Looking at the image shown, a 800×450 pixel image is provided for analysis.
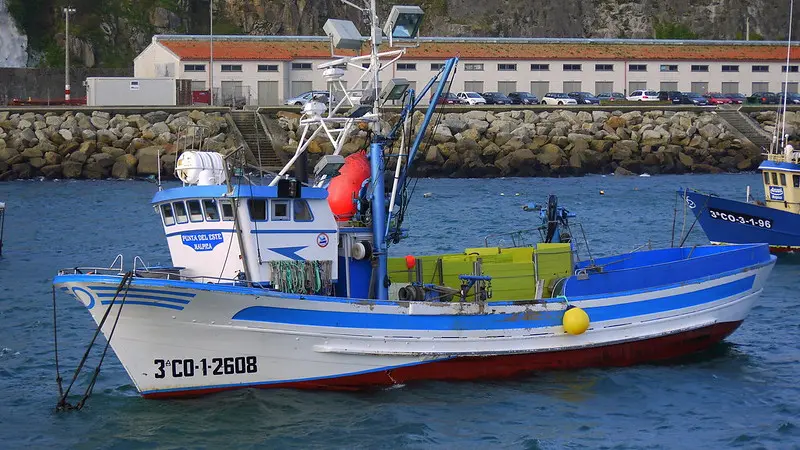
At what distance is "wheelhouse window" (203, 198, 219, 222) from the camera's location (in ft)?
54.7

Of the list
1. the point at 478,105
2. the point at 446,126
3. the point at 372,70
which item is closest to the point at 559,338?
the point at 372,70

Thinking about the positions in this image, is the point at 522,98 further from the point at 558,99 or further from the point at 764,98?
the point at 764,98

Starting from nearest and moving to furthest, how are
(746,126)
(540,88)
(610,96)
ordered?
(746,126) < (610,96) < (540,88)

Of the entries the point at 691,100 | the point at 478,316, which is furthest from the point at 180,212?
the point at 691,100

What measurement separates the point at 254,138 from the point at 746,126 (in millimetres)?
25015

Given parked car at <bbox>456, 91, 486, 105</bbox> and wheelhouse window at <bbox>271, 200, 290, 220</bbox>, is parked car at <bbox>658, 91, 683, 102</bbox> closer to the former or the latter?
parked car at <bbox>456, 91, 486, 105</bbox>

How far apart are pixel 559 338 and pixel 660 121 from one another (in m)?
42.2

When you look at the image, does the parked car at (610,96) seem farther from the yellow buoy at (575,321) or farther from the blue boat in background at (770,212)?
the yellow buoy at (575,321)

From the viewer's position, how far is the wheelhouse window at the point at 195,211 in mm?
16797

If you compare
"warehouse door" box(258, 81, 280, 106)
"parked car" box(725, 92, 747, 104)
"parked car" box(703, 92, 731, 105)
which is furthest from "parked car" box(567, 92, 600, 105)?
"warehouse door" box(258, 81, 280, 106)

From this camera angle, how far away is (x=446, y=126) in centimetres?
5425

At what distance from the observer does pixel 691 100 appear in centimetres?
6506

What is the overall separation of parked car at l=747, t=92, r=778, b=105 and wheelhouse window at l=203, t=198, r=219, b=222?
5477 centimetres

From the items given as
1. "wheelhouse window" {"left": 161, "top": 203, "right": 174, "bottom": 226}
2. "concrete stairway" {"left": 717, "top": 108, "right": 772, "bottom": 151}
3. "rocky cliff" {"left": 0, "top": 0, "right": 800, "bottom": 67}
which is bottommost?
"wheelhouse window" {"left": 161, "top": 203, "right": 174, "bottom": 226}
